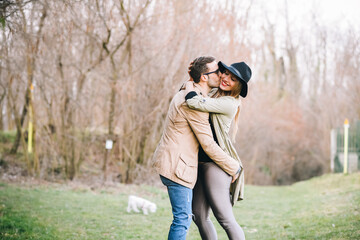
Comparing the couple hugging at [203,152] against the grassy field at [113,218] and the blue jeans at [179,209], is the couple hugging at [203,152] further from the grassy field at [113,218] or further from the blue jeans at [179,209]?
the grassy field at [113,218]

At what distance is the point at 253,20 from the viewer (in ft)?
46.4

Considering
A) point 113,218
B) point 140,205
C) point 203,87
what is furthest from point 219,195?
point 140,205

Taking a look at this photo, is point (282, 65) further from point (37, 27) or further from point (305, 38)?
point (37, 27)

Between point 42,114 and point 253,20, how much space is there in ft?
25.8

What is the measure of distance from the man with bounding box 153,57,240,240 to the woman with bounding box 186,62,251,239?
11 cm

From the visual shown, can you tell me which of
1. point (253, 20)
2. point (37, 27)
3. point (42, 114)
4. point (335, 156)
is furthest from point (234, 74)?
point (335, 156)

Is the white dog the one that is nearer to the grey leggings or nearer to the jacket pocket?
the grey leggings

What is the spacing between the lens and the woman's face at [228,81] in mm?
3494

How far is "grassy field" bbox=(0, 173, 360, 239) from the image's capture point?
545cm

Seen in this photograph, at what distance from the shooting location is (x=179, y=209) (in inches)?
128

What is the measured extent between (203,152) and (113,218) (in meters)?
3.88

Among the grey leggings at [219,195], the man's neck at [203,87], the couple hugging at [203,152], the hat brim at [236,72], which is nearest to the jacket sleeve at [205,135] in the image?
the couple hugging at [203,152]

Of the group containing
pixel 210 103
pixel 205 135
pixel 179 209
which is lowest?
pixel 179 209

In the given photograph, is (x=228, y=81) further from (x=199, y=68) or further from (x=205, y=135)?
(x=205, y=135)
